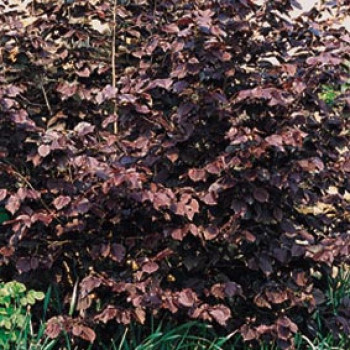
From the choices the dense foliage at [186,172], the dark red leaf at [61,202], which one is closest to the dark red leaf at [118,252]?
the dense foliage at [186,172]

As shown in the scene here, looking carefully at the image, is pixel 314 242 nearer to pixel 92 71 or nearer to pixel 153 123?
pixel 153 123

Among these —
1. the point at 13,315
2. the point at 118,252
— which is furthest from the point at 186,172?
the point at 13,315

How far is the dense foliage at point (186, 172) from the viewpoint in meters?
2.67

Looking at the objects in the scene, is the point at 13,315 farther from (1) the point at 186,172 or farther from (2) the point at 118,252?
(1) the point at 186,172

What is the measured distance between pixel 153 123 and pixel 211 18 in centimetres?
46

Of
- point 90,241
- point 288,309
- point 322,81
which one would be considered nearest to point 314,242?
point 288,309

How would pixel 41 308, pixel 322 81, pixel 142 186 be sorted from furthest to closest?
pixel 41 308
pixel 322 81
pixel 142 186

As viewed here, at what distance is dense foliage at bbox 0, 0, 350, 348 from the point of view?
267 cm

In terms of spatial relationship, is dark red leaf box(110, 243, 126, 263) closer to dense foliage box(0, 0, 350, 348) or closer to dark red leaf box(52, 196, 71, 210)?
dense foliage box(0, 0, 350, 348)

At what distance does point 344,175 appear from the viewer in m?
2.99

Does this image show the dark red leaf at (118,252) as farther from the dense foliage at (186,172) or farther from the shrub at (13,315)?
the shrub at (13,315)

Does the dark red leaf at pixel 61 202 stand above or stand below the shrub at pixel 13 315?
above

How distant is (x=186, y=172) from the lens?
288cm

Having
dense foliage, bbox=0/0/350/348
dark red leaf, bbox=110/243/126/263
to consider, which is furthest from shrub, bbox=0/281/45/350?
dark red leaf, bbox=110/243/126/263
